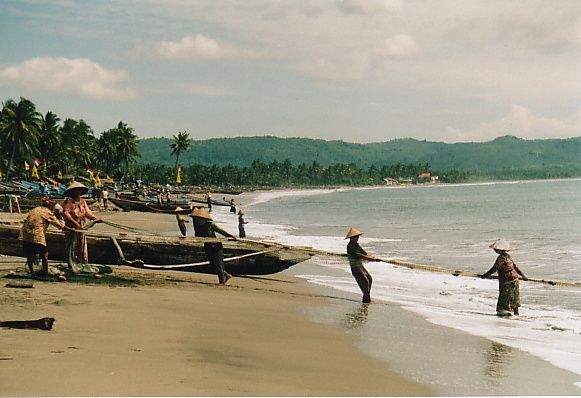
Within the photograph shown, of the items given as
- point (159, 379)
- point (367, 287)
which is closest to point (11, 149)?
point (367, 287)

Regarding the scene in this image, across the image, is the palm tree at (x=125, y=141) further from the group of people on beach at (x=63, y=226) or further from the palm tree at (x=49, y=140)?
the group of people on beach at (x=63, y=226)

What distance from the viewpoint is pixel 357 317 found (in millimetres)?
9805

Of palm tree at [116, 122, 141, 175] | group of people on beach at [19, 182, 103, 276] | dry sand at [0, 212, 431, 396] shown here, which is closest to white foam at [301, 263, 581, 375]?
dry sand at [0, 212, 431, 396]

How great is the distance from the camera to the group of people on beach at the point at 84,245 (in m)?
9.73

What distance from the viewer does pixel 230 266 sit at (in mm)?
13070

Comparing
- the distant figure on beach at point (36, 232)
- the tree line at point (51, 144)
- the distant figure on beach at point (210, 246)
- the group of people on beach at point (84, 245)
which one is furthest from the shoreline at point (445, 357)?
the tree line at point (51, 144)

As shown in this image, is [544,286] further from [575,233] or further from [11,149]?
[11,149]

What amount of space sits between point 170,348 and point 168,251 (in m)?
6.38

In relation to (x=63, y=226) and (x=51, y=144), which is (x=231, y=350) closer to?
(x=63, y=226)

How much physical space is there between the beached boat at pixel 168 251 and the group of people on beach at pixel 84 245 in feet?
1.32

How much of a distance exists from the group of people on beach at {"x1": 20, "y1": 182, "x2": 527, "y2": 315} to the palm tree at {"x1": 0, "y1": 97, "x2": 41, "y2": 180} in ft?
155

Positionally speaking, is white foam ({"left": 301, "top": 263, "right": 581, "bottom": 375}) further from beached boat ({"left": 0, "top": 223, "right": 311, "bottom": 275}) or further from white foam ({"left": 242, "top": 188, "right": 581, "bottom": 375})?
beached boat ({"left": 0, "top": 223, "right": 311, "bottom": 275})

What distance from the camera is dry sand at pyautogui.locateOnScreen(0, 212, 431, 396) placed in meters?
5.02

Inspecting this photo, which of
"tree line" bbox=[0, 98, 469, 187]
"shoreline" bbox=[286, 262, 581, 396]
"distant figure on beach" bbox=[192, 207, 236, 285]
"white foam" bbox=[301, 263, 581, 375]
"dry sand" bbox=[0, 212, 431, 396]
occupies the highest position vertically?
"tree line" bbox=[0, 98, 469, 187]
